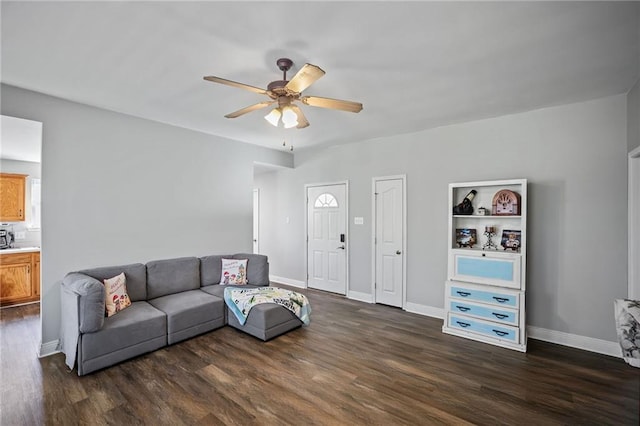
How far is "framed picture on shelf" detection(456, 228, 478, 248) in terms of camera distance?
3857 millimetres

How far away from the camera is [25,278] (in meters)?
4.68

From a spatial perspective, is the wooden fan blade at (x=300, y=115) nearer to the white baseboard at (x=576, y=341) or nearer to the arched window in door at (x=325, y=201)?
the arched window in door at (x=325, y=201)

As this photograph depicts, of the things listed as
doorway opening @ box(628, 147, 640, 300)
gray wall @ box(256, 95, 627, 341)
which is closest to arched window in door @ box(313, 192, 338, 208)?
gray wall @ box(256, 95, 627, 341)

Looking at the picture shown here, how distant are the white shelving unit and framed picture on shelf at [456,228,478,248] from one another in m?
0.01

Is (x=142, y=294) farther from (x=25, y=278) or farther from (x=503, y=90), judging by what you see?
(x=503, y=90)

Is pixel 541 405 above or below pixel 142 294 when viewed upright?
below

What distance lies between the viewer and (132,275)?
140 inches

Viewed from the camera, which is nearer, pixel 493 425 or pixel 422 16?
pixel 422 16

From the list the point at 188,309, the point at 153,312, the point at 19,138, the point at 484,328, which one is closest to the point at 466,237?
the point at 484,328

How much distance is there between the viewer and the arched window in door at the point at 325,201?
18.0 feet

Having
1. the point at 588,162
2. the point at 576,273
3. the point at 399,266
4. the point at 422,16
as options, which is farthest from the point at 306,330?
the point at 588,162

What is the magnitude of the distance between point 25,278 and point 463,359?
640 centimetres

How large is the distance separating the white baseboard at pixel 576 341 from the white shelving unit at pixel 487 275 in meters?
0.44

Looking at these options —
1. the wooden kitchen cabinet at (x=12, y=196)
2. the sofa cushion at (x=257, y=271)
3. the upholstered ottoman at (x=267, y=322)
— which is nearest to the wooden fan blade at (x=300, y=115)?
the upholstered ottoman at (x=267, y=322)
